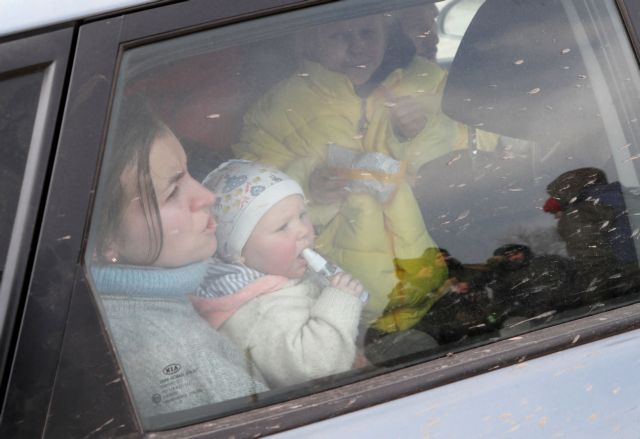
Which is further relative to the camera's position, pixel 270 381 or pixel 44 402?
pixel 270 381

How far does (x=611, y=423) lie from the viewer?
1457mm

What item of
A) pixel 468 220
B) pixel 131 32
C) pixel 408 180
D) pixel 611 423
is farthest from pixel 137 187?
pixel 611 423

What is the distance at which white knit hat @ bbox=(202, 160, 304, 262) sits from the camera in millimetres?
1516

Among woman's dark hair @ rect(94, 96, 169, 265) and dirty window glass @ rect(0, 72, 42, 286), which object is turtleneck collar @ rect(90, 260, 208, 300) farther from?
dirty window glass @ rect(0, 72, 42, 286)

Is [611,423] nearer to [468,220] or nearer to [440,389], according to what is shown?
[440,389]

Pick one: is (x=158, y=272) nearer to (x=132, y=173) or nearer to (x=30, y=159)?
(x=132, y=173)

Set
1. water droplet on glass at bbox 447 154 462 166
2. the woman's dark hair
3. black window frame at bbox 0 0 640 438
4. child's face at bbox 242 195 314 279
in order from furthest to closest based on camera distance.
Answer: water droplet on glass at bbox 447 154 462 166
child's face at bbox 242 195 314 279
the woman's dark hair
black window frame at bbox 0 0 640 438

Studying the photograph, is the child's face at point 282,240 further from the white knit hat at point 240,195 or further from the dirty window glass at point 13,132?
the dirty window glass at point 13,132

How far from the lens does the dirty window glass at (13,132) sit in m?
1.37

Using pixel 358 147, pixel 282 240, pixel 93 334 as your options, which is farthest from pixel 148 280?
pixel 358 147

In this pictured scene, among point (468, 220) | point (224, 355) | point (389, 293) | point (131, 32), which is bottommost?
point (224, 355)

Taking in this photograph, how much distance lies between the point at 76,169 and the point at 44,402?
362mm

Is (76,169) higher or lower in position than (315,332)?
higher

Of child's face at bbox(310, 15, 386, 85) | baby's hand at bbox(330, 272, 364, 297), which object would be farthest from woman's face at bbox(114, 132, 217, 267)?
child's face at bbox(310, 15, 386, 85)
